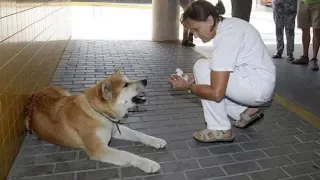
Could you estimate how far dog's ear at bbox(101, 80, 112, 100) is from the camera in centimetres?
277

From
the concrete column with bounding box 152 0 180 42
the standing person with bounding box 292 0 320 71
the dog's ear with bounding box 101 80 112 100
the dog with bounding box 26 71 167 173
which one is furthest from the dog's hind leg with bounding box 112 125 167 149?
the concrete column with bounding box 152 0 180 42

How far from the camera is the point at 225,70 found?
2729 millimetres

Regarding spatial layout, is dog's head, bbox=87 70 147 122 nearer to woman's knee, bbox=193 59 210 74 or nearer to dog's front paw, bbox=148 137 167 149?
dog's front paw, bbox=148 137 167 149

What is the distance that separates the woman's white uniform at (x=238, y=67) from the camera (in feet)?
8.99

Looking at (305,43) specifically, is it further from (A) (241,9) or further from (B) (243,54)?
(B) (243,54)

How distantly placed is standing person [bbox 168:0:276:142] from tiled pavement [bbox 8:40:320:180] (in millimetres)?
237

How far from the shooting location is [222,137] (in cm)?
323

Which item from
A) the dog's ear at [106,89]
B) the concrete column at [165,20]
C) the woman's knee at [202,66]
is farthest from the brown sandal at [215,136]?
the concrete column at [165,20]

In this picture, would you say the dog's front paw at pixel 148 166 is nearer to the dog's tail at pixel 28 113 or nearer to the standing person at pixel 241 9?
the dog's tail at pixel 28 113

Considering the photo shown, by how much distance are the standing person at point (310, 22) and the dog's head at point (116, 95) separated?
461cm

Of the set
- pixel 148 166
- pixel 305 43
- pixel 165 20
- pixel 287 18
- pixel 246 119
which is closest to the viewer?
pixel 148 166

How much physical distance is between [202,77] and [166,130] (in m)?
0.76

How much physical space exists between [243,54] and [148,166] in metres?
1.33

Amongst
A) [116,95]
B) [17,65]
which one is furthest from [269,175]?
[17,65]
